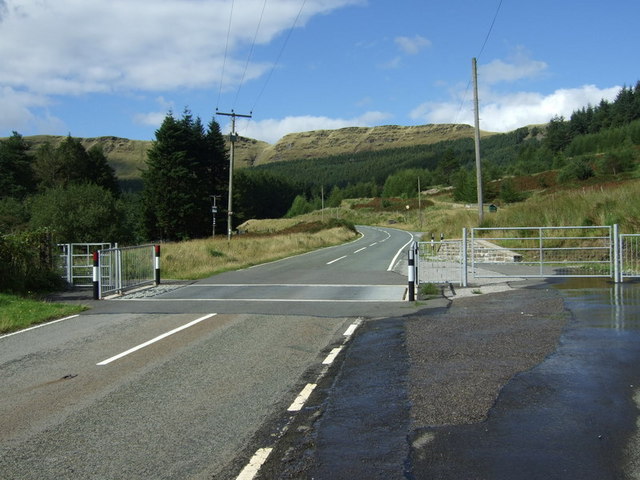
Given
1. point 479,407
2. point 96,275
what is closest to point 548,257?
point 96,275

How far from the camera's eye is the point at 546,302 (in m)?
11.9

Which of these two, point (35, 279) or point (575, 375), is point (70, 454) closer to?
point (575, 375)

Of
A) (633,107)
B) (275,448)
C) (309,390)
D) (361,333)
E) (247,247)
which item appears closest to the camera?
(275,448)

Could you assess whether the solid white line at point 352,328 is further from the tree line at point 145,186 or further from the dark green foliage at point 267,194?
the dark green foliage at point 267,194

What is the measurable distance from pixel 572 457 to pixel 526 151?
168183mm

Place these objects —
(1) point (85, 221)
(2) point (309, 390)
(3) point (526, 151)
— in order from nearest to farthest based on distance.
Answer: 1. (2) point (309, 390)
2. (1) point (85, 221)
3. (3) point (526, 151)

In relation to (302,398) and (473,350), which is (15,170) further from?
(302,398)

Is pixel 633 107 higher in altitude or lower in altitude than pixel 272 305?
higher

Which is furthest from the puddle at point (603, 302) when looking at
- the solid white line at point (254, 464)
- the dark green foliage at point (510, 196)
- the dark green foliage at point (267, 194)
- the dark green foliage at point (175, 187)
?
the dark green foliage at point (267, 194)

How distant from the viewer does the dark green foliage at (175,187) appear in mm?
71500

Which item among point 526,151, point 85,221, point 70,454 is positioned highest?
point 526,151

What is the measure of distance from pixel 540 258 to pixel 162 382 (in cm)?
1359

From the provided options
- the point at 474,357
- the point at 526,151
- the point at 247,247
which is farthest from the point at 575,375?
the point at 526,151

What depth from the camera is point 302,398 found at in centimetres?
610
